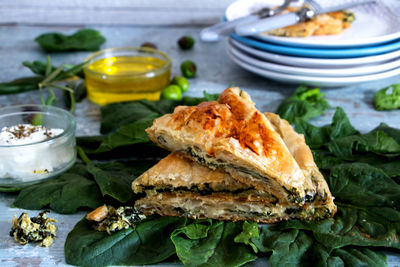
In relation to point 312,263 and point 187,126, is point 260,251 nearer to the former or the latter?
point 312,263

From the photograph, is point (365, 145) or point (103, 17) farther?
point (103, 17)

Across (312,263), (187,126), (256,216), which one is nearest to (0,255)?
(187,126)

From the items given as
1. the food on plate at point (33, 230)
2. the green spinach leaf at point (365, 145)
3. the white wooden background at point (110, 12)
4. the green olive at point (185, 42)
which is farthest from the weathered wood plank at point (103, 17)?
the food on plate at point (33, 230)

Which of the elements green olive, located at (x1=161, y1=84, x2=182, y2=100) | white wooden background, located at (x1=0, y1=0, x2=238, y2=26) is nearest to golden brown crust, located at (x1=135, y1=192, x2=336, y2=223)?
green olive, located at (x1=161, y1=84, x2=182, y2=100)

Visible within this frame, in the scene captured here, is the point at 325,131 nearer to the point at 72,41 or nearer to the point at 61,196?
the point at 61,196

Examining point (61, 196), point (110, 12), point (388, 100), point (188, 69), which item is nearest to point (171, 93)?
point (188, 69)
